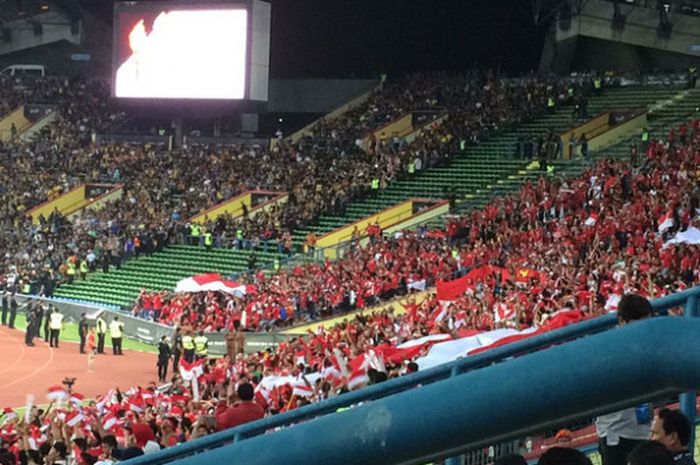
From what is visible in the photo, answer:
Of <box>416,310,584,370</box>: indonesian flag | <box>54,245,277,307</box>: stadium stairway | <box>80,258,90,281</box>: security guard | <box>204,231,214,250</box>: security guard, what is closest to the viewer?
<box>416,310,584,370</box>: indonesian flag

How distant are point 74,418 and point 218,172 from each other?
117 feet

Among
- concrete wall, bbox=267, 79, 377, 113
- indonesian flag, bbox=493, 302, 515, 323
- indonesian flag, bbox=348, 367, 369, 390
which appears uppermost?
concrete wall, bbox=267, 79, 377, 113

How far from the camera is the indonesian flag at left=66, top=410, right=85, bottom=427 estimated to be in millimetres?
16233

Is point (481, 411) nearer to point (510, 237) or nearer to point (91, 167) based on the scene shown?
point (510, 237)

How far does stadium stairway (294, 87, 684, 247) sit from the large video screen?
850cm

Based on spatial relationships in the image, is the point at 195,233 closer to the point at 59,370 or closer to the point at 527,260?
Result: the point at 59,370

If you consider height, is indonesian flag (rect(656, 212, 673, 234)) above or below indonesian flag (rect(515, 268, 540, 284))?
above

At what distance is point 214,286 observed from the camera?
117ft

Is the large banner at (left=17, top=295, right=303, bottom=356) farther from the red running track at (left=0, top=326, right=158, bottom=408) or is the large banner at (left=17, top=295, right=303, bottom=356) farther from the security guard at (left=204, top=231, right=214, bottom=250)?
the security guard at (left=204, top=231, right=214, bottom=250)

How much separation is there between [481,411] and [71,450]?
1366cm

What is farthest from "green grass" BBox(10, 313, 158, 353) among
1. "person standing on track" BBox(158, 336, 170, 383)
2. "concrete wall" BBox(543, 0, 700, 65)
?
"concrete wall" BBox(543, 0, 700, 65)

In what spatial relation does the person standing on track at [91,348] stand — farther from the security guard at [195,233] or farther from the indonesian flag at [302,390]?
the indonesian flag at [302,390]

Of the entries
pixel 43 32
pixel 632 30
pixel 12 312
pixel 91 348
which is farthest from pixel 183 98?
pixel 91 348

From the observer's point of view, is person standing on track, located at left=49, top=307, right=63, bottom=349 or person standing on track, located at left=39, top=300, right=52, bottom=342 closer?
→ person standing on track, located at left=49, top=307, right=63, bottom=349
